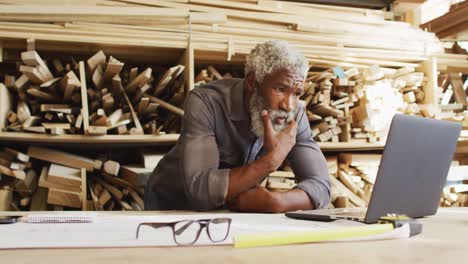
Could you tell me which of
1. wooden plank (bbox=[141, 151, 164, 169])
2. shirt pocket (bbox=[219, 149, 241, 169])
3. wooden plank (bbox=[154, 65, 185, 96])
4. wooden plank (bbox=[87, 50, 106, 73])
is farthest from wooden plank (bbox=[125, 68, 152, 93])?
shirt pocket (bbox=[219, 149, 241, 169])

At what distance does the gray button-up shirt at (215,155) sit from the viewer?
5.99 ft

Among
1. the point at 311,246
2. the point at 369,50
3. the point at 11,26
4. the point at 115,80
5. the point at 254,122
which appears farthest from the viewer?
the point at 369,50

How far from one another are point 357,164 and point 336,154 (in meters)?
0.24

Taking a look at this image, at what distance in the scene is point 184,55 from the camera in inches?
123

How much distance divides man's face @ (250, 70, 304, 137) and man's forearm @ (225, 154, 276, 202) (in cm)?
25

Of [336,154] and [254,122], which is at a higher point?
[254,122]

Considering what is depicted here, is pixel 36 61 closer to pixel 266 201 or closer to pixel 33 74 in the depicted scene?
pixel 33 74

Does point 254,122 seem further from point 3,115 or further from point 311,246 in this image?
point 3,115

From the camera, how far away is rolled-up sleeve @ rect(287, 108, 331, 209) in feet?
6.61

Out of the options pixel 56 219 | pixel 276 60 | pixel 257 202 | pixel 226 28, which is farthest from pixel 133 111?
pixel 56 219

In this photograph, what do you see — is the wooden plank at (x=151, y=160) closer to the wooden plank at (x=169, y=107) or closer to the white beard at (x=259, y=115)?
the wooden plank at (x=169, y=107)

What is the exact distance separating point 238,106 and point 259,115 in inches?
4.8

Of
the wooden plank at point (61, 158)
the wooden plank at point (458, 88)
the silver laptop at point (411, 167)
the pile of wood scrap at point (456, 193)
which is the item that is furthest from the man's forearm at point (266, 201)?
the wooden plank at point (458, 88)

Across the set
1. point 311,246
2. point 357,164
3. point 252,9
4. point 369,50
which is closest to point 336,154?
point 357,164
